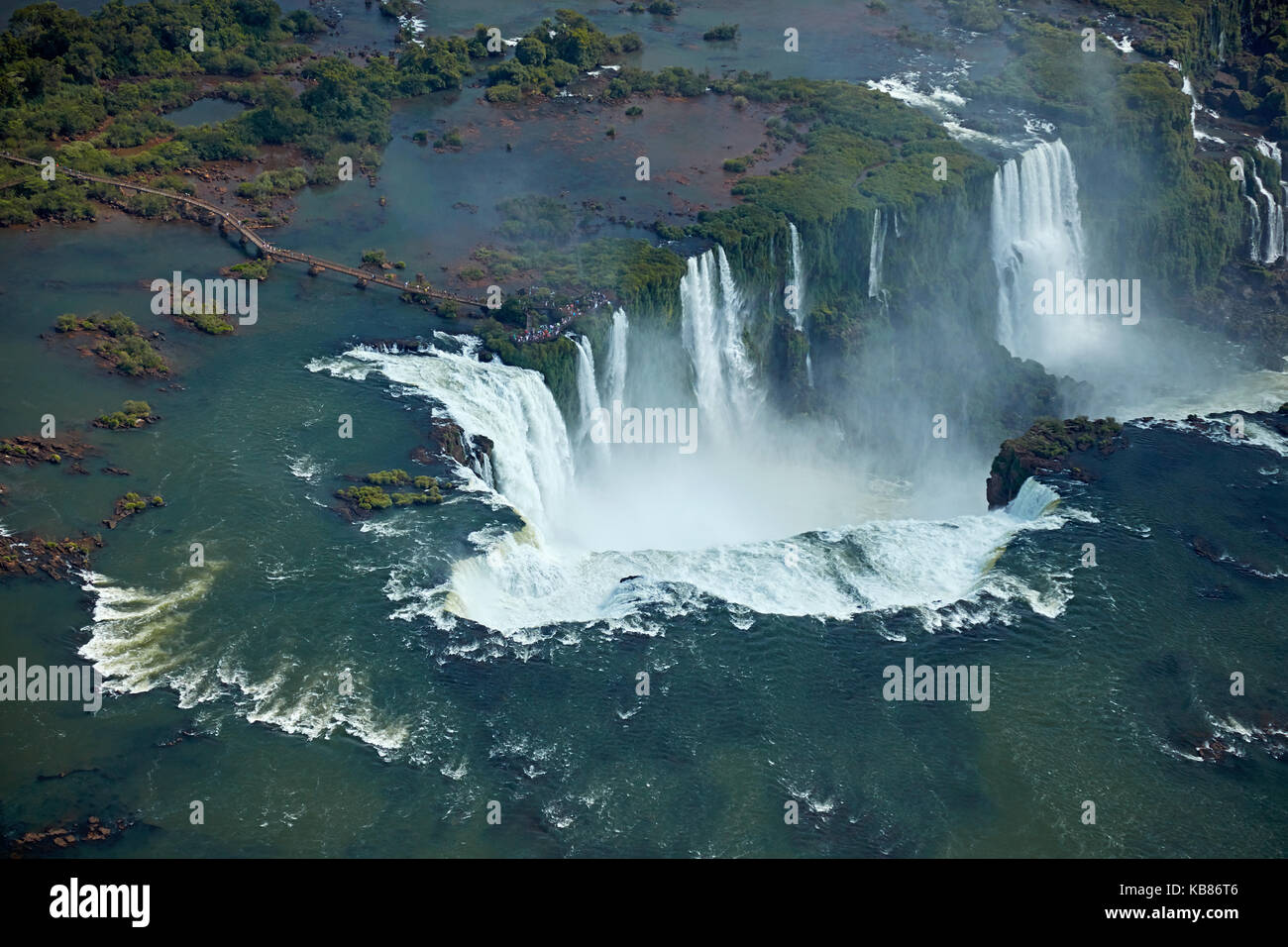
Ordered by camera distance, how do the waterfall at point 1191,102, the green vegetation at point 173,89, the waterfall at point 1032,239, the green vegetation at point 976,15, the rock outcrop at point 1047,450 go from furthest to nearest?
the green vegetation at point 976,15 < the waterfall at point 1191,102 < the waterfall at point 1032,239 < the green vegetation at point 173,89 < the rock outcrop at point 1047,450

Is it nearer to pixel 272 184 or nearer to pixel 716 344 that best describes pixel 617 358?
pixel 716 344

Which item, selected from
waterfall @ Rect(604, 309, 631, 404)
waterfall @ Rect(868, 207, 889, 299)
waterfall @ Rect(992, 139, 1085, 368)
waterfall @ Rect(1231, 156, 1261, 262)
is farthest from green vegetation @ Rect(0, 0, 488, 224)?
waterfall @ Rect(1231, 156, 1261, 262)

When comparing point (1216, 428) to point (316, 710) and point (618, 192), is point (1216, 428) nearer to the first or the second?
point (618, 192)

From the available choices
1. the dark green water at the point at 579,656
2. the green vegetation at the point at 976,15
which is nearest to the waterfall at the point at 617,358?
the dark green water at the point at 579,656

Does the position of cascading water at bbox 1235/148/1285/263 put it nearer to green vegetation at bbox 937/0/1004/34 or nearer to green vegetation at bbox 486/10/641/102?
green vegetation at bbox 937/0/1004/34

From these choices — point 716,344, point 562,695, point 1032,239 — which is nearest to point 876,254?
point 716,344

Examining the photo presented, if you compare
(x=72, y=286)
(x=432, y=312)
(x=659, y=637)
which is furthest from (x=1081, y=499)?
(x=72, y=286)

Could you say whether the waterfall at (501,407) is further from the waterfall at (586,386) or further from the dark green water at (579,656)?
the waterfall at (586,386)
